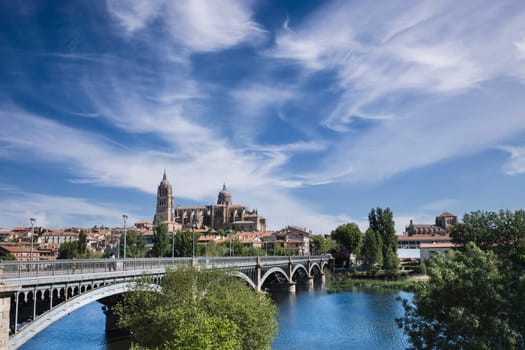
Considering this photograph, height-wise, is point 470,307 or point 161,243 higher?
point 161,243

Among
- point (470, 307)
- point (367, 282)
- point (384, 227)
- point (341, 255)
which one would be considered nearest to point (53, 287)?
point (470, 307)

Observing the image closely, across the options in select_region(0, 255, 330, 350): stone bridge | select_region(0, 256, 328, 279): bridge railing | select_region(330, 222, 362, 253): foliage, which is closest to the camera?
select_region(0, 255, 330, 350): stone bridge

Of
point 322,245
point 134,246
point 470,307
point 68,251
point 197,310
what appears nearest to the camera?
point 470,307

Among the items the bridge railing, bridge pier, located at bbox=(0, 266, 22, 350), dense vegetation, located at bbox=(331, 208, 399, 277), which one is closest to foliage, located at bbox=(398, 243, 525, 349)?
bridge pier, located at bbox=(0, 266, 22, 350)

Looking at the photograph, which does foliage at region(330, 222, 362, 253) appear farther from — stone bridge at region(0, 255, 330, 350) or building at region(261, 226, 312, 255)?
stone bridge at region(0, 255, 330, 350)

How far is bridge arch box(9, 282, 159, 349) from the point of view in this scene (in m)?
19.8

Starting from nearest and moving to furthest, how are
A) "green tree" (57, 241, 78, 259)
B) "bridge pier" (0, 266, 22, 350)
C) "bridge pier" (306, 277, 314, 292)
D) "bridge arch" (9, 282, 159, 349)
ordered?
"bridge pier" (0, 266, 22, 350) → "bridge arch" (9, 282, 159, 349) → "bridge pier" (306, 277, 314, 292) → "green tree" (57, 241, 78, 259)

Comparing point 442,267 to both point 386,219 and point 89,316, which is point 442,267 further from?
point 386,219

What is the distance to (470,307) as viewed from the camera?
58.3ft

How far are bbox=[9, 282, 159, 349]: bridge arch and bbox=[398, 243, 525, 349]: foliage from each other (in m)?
16.2

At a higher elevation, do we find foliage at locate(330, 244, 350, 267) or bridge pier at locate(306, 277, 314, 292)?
foliage at locate(330, 244, 350, 267)

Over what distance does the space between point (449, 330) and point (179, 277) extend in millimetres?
16331

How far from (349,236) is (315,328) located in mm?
74822

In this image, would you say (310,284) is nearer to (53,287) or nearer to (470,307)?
(53,287)
